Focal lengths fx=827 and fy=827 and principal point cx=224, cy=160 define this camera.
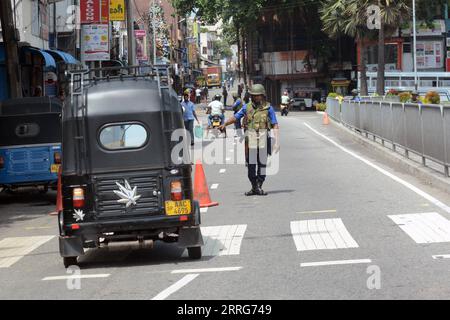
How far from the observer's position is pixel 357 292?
7.48 m

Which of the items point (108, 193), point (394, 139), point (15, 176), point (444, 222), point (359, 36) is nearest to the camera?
point (108, 193)

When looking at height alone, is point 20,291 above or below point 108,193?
below

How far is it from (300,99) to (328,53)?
484 cm

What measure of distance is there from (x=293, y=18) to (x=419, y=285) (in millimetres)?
65191

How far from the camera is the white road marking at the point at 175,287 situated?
783 centimetres

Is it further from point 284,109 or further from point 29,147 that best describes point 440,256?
point 284,109

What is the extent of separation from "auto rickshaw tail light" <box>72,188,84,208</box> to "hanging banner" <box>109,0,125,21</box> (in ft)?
94.5

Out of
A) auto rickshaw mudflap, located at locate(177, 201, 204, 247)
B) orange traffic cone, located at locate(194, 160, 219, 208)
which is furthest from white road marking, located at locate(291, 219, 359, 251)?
orange traffic cone, located at locate(194, 160, 219, 208)

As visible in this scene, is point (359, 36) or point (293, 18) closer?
point (359, 36)

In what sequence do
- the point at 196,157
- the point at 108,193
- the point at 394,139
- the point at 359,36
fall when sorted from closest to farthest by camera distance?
1. the point at 108,193
2. the point at 394,139
3. the point at 196,157
4. the point at 359,36

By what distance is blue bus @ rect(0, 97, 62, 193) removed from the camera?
17.4 metres

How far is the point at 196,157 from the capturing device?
2605 centimetres
